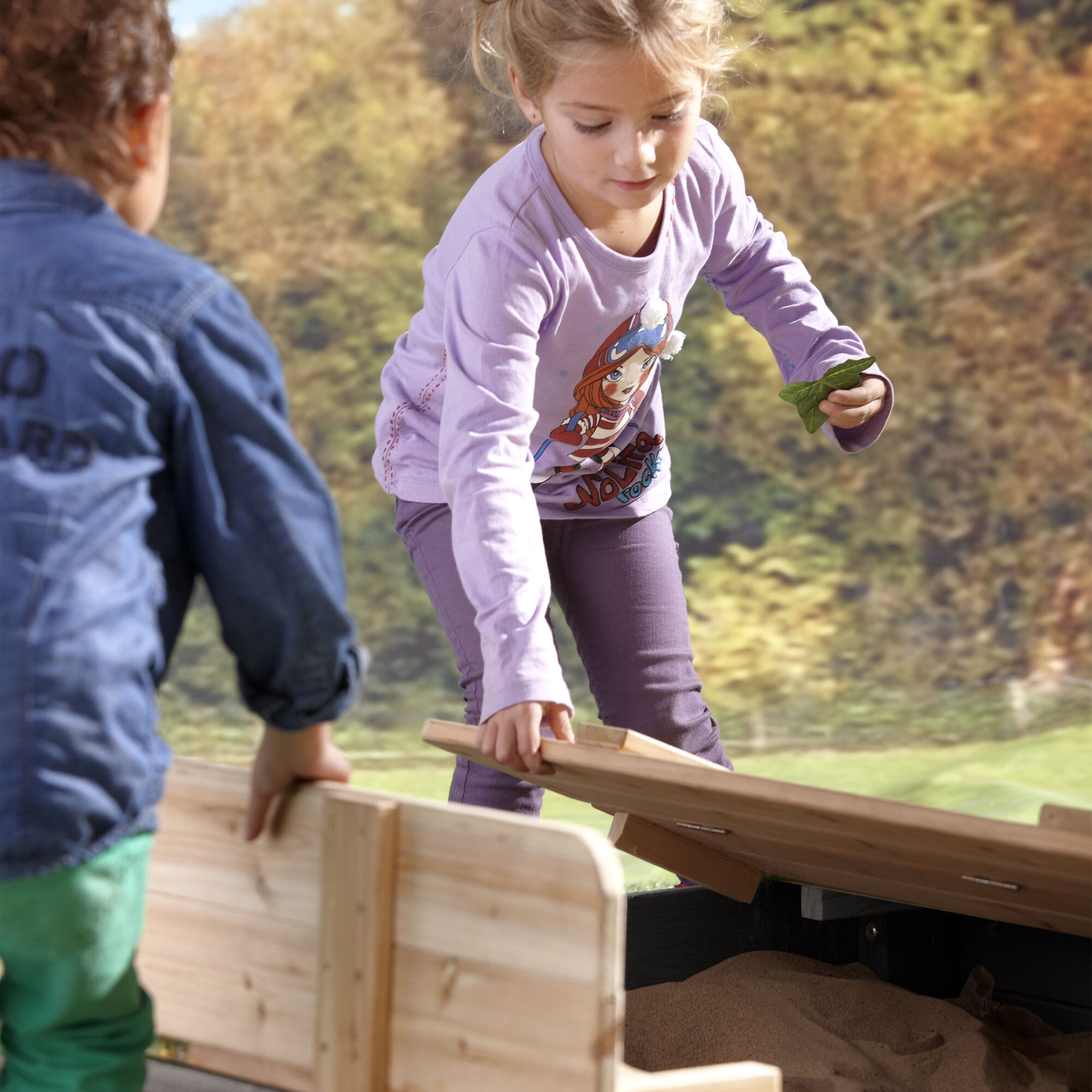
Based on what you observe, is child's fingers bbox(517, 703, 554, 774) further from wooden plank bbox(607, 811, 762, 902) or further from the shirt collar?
the shirt collar

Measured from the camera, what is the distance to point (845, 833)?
1.24m

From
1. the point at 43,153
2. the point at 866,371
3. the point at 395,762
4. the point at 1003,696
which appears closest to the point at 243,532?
the point at 43,153

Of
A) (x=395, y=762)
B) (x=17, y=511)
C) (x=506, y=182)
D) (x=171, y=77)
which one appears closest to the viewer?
(x=17, y=511)

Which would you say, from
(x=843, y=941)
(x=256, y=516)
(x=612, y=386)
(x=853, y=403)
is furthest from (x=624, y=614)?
(x=256, y=516)

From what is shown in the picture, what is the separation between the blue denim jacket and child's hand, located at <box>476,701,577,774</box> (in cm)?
41

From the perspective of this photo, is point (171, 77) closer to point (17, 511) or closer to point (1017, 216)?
point (17, 511)

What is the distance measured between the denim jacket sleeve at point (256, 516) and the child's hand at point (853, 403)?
37.3 inches

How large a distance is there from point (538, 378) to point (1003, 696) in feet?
14.6

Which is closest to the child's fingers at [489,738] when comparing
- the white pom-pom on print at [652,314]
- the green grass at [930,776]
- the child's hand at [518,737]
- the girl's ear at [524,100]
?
the child's hand at [518,737]

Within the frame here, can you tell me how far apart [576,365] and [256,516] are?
844mm

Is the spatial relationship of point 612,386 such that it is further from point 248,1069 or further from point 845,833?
point 248,1069

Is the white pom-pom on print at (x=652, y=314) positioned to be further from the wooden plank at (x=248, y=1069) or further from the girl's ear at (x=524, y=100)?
the wooden plank at (x=248, y=1069)

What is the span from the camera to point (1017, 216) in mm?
6160

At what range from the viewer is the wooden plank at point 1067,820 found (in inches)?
40.9
